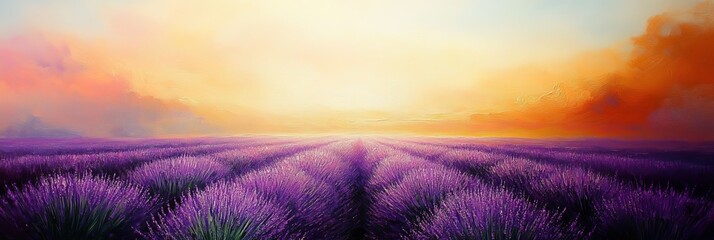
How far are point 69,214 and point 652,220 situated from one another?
308 centimetres

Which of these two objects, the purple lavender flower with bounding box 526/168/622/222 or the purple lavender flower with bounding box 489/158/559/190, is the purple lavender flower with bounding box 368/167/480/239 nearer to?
the purple lavender flower with bounding box 526/168/622/222

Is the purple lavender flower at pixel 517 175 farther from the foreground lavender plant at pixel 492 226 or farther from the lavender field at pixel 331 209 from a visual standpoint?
the foreground lavender plant at pixel 492 226

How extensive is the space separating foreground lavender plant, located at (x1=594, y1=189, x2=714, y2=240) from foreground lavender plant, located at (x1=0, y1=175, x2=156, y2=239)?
2665 mm

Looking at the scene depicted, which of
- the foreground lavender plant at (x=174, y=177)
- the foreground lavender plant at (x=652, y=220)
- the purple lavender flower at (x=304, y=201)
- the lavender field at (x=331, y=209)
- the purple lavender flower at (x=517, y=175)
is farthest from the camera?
the purple lavender flower at (x=517, y=175)

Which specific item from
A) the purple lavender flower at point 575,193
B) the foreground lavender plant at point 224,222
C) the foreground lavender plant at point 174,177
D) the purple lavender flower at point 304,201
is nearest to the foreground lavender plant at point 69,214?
the foreground lavender plant at point 224,222

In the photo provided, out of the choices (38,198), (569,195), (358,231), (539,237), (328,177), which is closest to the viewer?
(539,237)

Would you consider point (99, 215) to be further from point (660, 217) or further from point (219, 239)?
point (660, 217)

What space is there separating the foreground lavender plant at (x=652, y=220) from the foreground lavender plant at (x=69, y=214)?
2665 mm

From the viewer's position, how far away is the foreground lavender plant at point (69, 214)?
178cm

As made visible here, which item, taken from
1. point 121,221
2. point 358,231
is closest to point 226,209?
point 121,221

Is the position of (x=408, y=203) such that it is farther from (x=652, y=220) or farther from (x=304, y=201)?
(x=652, y=220)

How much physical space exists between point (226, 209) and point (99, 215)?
30.3 inches

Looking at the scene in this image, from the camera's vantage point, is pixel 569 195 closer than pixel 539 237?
No

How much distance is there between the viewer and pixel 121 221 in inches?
79.7
